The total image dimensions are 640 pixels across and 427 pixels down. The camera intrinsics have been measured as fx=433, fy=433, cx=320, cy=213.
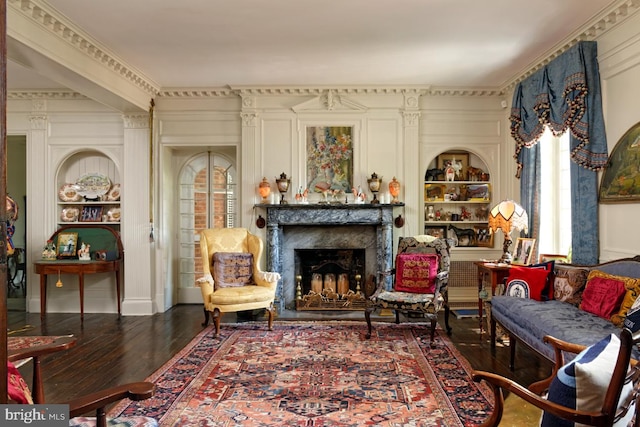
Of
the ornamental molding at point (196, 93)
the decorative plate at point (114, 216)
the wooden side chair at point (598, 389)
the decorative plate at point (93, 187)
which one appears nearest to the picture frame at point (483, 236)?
the ornamental molding at point (196, 93)

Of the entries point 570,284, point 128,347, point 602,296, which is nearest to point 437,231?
point 570,284

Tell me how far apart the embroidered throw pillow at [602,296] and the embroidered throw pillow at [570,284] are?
0.43ft

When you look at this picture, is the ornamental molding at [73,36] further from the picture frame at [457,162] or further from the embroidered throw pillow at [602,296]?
the embroidered throw pillow at [602,296]

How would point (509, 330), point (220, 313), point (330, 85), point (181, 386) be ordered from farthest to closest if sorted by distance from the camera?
point (330, 85) → point (220, 313) → point (509, 330) → point (181, 386)

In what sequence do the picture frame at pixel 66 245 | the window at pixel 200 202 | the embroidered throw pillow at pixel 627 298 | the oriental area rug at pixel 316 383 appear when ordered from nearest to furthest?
the oriental area rug at pixel 316 383 < the embroidered throw pillow at pixel 627 298 < the picture frame at pixel 66 245 < the window at pixel 200 202

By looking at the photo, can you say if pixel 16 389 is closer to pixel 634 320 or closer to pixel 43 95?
pixel 634 320

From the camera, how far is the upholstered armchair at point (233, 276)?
476 cm

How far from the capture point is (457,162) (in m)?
6.37

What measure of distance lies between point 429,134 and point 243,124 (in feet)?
8.53

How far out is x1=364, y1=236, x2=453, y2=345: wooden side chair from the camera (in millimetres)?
4492

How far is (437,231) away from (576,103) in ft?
9.05

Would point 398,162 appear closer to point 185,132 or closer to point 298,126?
point 298,126

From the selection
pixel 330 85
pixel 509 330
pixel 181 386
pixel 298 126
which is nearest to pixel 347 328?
pixel 509 330

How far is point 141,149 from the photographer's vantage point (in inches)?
232
